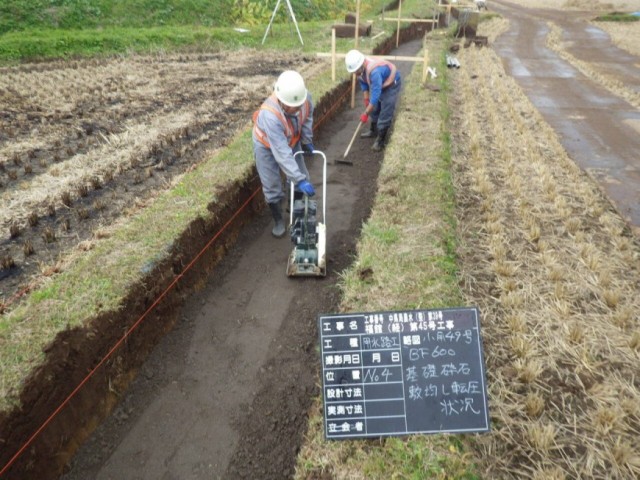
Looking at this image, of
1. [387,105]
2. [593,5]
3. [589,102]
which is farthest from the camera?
[593,5]

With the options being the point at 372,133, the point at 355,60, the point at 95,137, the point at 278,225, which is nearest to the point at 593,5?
the point at 372,133

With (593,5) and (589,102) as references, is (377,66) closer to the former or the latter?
(589,102)

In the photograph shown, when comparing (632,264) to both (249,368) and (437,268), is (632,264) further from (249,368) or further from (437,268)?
(249,368)

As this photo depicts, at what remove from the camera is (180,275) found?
475cm

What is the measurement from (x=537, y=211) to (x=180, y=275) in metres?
4.75

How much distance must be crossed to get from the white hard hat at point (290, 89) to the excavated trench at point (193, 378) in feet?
5.14

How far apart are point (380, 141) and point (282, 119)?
4.05m

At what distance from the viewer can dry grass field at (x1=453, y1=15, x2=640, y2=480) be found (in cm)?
317

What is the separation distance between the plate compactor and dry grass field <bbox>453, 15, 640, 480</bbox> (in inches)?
63.8

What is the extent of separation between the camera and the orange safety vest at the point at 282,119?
509cm

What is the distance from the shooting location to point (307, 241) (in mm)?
5059

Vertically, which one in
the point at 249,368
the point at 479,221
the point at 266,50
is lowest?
the point at 249,368

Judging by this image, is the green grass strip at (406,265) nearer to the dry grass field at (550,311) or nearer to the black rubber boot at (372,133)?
the dry grass field at (550,311)

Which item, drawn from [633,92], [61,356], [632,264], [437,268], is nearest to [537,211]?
[632,264]
